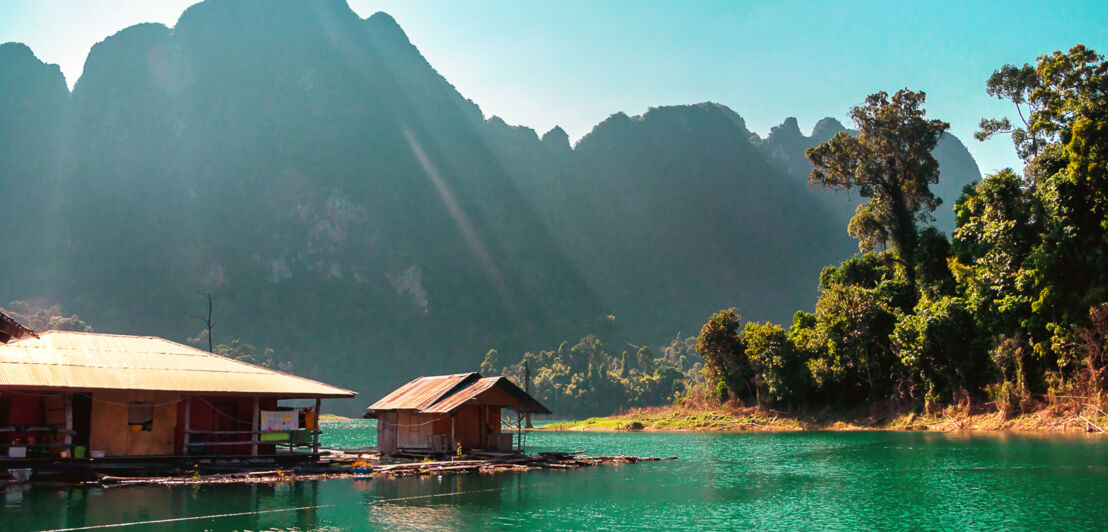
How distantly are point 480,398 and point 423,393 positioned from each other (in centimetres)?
361

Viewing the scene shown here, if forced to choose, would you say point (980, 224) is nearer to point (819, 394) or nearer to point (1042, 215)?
point (1042, 215)

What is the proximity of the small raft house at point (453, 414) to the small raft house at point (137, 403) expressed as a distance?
5.20 m

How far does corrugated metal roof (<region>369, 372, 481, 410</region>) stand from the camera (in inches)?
1276

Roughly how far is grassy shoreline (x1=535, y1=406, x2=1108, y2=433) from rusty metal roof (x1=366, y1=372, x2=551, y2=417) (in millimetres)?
29201

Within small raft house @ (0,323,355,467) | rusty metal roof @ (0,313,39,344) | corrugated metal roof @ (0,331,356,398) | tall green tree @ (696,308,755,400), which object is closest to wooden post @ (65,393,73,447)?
small raft house @ (0,323,355,467)

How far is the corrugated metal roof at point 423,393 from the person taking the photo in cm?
3241

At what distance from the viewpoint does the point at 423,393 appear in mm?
33906

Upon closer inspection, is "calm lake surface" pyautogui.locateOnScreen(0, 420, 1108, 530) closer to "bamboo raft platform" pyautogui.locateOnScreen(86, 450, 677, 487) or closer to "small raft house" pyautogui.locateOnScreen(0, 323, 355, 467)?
"bamboo raft platform" pyautogui.locateOnScreen(86, 450, 677, 487)

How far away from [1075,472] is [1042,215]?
24101 mm

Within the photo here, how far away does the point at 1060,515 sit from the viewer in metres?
16.5

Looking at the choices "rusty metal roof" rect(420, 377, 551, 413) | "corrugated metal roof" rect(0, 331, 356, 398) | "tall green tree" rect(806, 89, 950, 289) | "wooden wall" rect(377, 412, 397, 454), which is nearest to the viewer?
"corrugated metal roof" rect(0, 331, 356, 398)

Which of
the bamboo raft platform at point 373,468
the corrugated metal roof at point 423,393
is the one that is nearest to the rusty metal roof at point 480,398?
the corrugated metal roof at point 423,393

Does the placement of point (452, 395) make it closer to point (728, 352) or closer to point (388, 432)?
point (388, 432)

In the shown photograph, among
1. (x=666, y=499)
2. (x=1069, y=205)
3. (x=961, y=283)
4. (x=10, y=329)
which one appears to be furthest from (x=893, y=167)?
(x=10, y=329)
